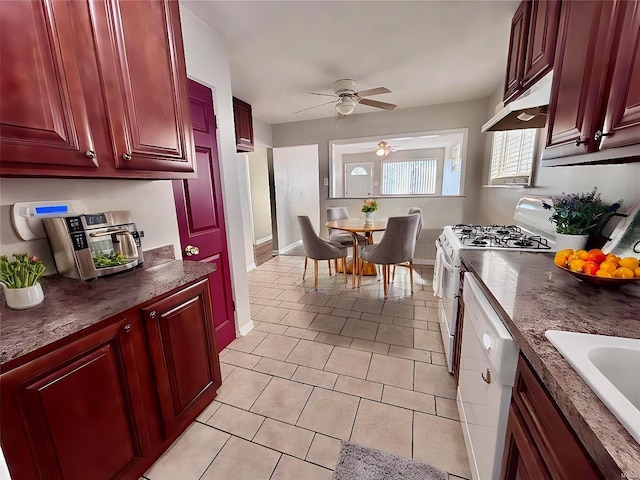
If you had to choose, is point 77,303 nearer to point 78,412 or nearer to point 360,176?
point 78,412

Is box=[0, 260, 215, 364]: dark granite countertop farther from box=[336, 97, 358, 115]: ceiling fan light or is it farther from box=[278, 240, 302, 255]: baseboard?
box=[278, 240, 302, 255]: baseboard

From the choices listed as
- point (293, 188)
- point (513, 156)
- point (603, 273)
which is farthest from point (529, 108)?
point (293, 188)

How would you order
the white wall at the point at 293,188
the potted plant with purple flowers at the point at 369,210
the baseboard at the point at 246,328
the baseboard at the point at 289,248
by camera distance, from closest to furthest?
the baseboard at the point at 246,328
the potted plant with purple flowers at the point at 369,210
the white wall at the point at 293,188
the baseboard at the point at 289,248

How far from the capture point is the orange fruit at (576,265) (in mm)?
1019

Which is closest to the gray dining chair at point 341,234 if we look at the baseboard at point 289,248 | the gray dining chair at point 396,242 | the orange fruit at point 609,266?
the gray dining chair at point 396,242

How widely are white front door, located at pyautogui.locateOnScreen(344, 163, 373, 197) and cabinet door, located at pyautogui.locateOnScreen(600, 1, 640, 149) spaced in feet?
20.7

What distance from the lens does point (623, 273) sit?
92 centimetres

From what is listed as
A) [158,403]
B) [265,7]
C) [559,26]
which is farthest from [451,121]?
[158,403]

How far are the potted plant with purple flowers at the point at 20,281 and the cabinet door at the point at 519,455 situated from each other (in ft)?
5.47

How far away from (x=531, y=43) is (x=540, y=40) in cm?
13

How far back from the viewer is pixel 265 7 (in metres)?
1.71

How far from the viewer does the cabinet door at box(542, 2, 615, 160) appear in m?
0.95

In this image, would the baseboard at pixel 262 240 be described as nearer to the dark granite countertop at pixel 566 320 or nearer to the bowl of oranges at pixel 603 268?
the dark granite countertop at pixel 566 320

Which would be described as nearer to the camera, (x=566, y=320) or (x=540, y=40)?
(x=566, y=320)
